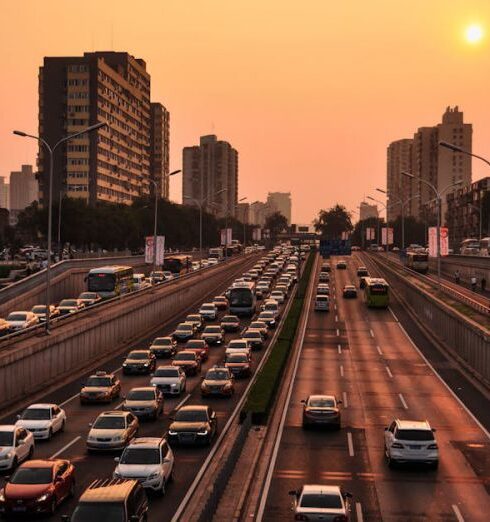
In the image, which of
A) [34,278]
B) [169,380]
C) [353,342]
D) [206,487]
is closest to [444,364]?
[353,342]

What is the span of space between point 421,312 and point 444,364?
25775 millimetres

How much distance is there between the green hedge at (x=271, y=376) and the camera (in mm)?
38056

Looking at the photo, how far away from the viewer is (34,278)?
85.0 m

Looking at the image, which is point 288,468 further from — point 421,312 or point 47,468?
point 421,312

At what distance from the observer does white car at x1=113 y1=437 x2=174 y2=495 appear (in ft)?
86.0

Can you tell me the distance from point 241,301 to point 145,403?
46602mm

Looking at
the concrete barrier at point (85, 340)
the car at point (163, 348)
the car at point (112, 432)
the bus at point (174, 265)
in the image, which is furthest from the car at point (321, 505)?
the bus at point (174, 265)

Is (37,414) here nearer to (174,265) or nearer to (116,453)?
(116,453)

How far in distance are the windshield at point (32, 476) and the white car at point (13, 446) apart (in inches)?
187

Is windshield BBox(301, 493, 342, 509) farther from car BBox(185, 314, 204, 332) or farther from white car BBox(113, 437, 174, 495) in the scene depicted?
car BBox(185, 314, 204, 332)

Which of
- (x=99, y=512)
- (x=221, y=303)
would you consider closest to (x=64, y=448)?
(x=99, y=512)

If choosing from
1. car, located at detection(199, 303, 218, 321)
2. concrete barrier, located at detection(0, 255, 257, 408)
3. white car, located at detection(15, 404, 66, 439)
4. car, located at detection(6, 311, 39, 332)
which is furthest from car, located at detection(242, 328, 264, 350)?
white car, located at detection(15, 404, 66, 439)

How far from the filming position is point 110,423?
109 feet

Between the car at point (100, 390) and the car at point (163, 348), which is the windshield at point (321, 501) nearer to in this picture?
the car at point (100, 390)
